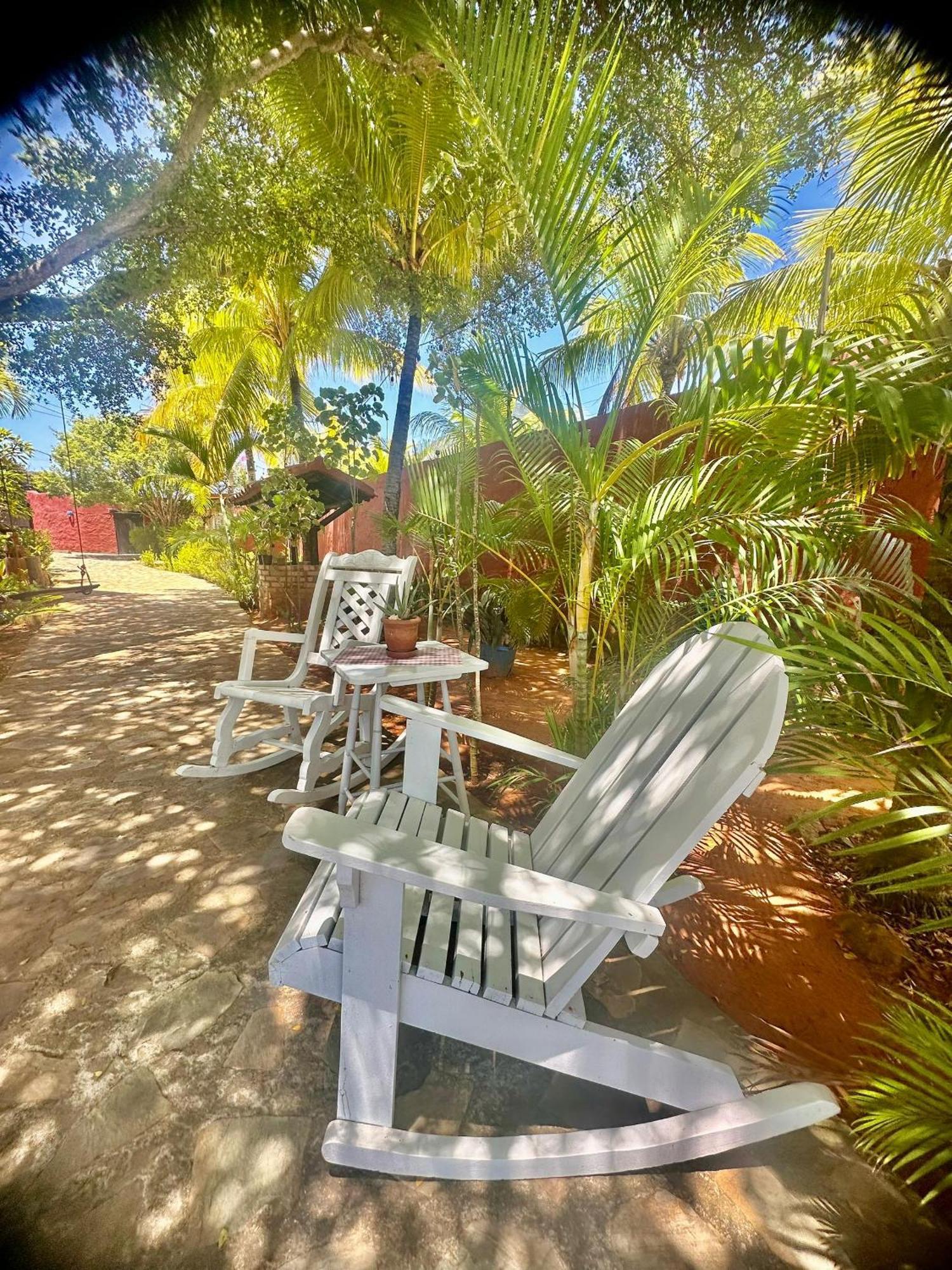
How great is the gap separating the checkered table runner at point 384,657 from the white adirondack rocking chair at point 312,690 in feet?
0.56

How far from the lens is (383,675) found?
7.25 ft

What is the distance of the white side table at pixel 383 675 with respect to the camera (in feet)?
7.29

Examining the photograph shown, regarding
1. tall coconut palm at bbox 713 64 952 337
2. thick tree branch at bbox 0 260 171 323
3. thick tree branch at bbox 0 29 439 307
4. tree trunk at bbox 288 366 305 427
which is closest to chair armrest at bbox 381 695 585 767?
tall coconut palm at bbox 713 64 952 337

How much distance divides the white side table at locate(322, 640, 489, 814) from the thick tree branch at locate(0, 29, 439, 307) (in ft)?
12.1

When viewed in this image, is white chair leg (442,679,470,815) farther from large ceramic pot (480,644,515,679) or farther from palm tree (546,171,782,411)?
large ceramic pot (480,644,515,679)

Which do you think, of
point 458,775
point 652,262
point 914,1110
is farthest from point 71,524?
point 914,1110

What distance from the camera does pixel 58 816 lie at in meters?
2.49

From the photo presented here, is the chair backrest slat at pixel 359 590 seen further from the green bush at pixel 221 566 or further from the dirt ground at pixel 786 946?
the green bush at pixel 221 566

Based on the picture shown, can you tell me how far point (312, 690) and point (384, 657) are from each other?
81 centimetres

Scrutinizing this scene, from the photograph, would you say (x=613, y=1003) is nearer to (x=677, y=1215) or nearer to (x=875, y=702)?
(x=677, y=1215)

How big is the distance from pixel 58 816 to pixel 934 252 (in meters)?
7.21

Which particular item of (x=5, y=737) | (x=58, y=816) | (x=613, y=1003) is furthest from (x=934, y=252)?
(x=5, y=737)

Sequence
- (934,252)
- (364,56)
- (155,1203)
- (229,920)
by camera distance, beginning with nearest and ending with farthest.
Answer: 1. (155,1203)
2. (229,920)
3. (364,56)
4. (934,252)

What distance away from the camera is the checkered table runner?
2.38 meters
